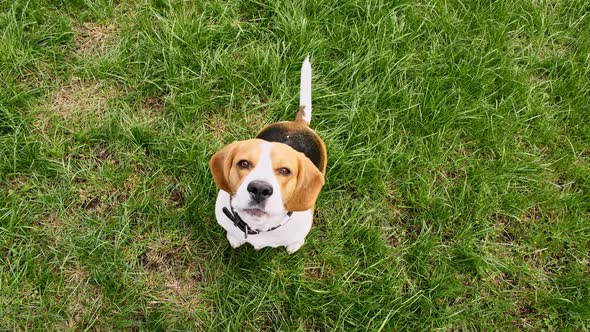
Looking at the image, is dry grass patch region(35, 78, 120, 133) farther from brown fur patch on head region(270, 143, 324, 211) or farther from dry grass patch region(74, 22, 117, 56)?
brown fur patch on head region(270, 143, 324, 211)

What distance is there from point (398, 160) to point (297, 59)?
1.14m

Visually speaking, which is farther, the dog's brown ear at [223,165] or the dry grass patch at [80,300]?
the dry grass patch at [80,300]

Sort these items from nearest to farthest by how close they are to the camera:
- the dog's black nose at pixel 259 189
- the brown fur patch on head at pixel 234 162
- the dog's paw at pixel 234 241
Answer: the dog's black nose at pixel 259 189 → the brown fur patch on head at pixel 234 162 → the dog's paw at pixel 234 241

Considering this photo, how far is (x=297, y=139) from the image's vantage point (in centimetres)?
339

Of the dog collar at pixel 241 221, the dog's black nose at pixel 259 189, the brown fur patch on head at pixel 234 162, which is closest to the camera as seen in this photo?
the dog's black nose at pixel 259 189

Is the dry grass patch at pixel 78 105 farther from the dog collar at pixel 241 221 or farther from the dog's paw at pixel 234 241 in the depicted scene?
the dog collar at pixel 241 221

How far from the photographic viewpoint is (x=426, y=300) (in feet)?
11.9

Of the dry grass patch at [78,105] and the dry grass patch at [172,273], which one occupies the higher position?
the dry grass patch at [78,105]

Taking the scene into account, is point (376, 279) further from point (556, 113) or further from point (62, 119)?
point (62, 119)

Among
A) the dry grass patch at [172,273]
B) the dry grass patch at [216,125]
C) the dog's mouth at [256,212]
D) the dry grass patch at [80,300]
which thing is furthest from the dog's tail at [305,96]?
the dry grass patch at [80,300]

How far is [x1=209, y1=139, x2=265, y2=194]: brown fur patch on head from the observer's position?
9.08ft

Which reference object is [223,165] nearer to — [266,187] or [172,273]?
[266,187]

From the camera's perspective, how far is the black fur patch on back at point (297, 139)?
A: 11.0 feet

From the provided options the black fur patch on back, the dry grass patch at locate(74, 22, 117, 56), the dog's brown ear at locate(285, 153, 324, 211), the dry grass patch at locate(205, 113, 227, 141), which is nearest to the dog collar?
the dog's brown ear at locate(285, 153, 324, 211)
